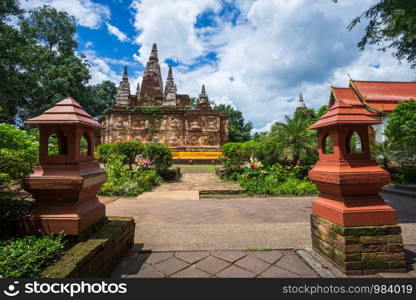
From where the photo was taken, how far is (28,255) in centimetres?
174

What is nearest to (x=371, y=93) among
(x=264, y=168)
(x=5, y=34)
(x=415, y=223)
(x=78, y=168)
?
(x=264, y=168)

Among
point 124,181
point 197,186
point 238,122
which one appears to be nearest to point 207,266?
point 124,181

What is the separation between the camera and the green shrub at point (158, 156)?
34.1ft

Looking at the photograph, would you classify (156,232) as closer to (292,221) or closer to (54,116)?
(54,116)

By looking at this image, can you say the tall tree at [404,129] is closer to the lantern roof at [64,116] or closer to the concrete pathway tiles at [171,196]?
the concrete pathway tiles at [171,196]

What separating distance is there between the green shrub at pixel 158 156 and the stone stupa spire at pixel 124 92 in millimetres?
16967

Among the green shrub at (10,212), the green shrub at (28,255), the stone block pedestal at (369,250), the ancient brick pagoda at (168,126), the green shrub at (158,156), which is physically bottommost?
the stone block pedestal at (369,250)

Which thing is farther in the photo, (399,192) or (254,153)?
(254,153)

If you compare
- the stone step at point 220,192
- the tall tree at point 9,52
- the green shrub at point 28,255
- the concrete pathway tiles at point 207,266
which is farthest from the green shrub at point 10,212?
the tall tree at point 9,52

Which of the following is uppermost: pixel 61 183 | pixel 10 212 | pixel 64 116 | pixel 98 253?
pixel 64 116

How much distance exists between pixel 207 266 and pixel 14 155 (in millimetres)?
2525

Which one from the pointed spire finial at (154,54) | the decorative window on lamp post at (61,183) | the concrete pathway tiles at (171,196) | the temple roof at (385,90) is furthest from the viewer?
the pointed spire finial at (154,54)

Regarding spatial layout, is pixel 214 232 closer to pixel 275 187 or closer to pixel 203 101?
pixel 275 187

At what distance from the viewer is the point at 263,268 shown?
2438 mm
